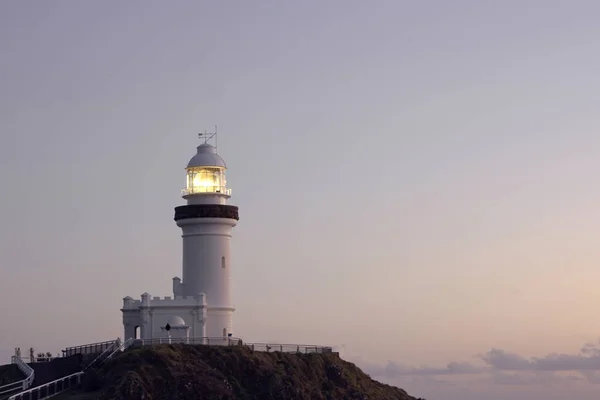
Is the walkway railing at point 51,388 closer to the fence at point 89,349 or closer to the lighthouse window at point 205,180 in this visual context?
the fence at point 89,349

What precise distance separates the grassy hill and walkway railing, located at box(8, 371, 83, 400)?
0.89m

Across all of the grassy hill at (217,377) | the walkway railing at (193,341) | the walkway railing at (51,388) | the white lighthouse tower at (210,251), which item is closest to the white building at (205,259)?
the white lighthouse tower at (210,251)

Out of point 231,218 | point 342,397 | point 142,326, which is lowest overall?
point 342,397

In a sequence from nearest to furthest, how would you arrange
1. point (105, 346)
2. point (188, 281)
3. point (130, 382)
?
1. point (130, 382)
2. point (105, 346)
3. point (188, 281)

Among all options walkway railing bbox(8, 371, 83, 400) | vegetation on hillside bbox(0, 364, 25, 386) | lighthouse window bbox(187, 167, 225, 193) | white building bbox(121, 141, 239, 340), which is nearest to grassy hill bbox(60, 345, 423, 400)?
walkway railing bbox(8, 371, 83, 400)

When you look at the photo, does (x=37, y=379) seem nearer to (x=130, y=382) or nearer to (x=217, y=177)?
(x=130, y=382)

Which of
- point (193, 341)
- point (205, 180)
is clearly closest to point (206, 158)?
point (205, 180)

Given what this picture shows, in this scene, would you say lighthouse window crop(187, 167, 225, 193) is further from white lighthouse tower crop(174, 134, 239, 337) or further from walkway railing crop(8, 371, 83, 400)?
walkway railing crop(8, 371, 83, 400)

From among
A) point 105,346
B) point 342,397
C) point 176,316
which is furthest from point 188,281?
point 342,397

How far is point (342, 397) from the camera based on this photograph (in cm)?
7056

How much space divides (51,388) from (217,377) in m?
9.52

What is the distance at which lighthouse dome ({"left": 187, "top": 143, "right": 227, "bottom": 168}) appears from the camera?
3159 inches

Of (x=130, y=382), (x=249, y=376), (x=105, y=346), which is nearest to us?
(x=130, y=382)

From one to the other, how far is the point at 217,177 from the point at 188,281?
25.5 ft
